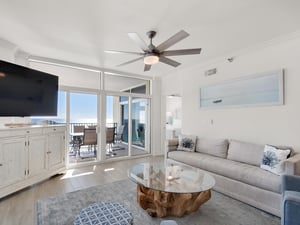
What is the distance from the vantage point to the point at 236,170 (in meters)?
2.91

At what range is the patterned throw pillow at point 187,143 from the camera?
4.27m

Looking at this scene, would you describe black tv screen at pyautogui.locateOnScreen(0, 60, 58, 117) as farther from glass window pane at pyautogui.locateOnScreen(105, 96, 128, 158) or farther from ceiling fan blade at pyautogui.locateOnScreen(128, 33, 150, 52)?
ceiling fan blade at pyautogui.locateOnScreen(128, 33, 150, 52)

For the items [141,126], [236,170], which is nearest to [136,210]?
[236,170]

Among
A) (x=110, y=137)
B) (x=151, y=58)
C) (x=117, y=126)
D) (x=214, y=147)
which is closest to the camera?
(x=151, y=58)

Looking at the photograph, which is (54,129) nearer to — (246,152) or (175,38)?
(175,38)

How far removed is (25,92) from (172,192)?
10.4ft

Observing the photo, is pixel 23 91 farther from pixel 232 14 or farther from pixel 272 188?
pixel 272 188

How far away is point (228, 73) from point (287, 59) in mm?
1135

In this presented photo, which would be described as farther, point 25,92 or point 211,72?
point 211,72

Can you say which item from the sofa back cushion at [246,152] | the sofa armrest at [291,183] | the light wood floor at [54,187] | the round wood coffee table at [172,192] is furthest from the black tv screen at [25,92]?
the sofa armrest at [291,183]

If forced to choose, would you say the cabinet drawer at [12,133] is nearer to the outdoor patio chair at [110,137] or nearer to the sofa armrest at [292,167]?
the outdoor patio chair at [110,137]

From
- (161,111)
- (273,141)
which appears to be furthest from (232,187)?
(161,111)

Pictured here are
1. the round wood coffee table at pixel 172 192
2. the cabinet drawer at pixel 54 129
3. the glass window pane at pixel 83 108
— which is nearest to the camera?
the round wood coffee table at pixel 172 192

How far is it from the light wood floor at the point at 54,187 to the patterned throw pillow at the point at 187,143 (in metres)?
1.51
